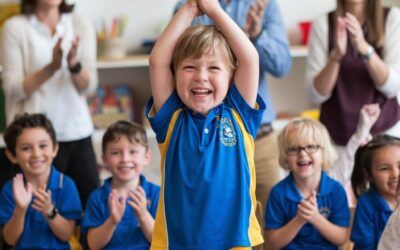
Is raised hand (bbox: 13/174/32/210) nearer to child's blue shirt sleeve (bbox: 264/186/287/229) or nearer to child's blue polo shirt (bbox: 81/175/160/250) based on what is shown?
child's blue polo shirt (bbox: 81/175/160/250)

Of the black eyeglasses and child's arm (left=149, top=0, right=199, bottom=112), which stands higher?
child's arm (left=149, top=0, right=199, bottom=112)

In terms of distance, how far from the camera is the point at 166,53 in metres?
1.64

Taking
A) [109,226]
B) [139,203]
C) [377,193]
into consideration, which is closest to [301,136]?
[377,193]

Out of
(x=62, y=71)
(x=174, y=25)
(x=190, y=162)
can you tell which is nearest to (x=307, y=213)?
(x=190, y=162)

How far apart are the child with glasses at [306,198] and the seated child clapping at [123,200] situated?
0.44m

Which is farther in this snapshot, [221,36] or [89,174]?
[89,174]

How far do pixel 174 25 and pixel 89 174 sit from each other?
1.26 m

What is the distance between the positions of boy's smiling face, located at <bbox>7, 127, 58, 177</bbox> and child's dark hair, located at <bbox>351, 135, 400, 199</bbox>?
112 centimetres

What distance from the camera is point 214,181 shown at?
5.15 ft

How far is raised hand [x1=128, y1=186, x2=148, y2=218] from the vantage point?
2.23m

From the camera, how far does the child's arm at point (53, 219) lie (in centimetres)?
234

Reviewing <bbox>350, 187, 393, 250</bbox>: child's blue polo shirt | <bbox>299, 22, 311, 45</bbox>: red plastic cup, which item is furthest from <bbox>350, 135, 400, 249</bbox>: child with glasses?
<bbox>299, 22, 311, 45</bbox>: red plastic cup

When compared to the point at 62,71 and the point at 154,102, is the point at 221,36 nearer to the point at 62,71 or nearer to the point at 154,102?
the point at 154,102

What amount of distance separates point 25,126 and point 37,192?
0.28 metres
